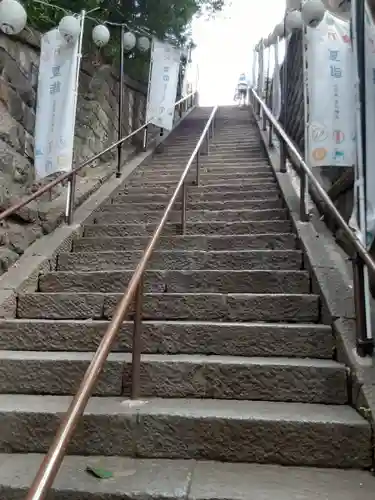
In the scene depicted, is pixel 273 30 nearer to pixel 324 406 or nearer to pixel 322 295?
pixel 322 295

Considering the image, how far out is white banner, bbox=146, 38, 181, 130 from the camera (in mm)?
8328

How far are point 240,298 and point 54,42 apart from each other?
355 cm

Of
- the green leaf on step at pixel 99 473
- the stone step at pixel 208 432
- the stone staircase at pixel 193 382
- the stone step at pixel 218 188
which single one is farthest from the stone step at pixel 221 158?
the green leaf on step at pixel 99 473

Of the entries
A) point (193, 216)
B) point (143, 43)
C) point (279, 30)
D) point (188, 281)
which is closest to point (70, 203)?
point (193, 216)

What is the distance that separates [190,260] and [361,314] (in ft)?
5.82

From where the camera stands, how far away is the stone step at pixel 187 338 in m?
2.85

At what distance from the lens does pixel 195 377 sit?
103 inches

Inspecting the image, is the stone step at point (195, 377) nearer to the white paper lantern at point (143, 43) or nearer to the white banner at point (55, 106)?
the white banner at point (55, 106)

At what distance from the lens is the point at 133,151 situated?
856 cm

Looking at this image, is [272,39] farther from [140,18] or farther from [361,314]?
[361,314]

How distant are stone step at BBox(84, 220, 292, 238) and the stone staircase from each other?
10.5 inches

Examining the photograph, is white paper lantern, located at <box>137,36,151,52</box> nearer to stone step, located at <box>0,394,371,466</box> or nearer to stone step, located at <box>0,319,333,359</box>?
stone step, located at <box>0,319,333,359</box>

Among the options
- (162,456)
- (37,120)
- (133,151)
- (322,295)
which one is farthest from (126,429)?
(133,151)

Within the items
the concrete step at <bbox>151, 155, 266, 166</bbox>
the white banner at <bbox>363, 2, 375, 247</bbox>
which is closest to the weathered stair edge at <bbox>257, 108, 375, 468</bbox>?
the white banner at <bbox>363, 2, 375, 247</bbox>
